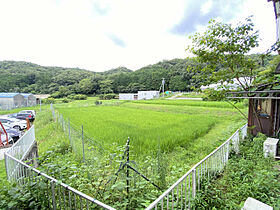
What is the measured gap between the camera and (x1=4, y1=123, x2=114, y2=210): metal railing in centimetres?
169

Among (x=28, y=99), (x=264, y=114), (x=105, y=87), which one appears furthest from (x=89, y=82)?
(x=264, y=114)

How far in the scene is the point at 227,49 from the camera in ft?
17.8

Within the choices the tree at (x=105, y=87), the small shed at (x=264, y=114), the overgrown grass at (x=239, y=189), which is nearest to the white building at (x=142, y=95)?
the tree at (x=105, y=87)

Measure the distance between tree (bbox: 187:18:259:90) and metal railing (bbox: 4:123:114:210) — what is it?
582cm

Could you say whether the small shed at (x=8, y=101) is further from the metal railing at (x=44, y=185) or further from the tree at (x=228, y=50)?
the tree at (x=228, y=50)

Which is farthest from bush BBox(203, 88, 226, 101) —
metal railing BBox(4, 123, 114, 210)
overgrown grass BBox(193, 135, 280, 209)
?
metal railing BBox(4, 123, 114, 210)

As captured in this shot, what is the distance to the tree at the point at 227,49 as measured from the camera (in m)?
5.24

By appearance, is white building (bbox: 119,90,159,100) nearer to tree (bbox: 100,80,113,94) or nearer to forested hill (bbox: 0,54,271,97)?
forested hill (bbox: 0,54,271,97)

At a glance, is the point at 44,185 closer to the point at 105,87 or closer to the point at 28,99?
the point at 28,99

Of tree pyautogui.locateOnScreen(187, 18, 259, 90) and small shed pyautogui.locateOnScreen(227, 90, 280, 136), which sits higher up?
tree pyautogui.locateOnScreen(187, 18, 259, 90)

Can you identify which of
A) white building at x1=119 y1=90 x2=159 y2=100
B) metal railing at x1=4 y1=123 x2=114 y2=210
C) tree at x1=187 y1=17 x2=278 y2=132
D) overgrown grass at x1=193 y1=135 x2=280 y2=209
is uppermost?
tree at x1=187 y1=17 x2=278 y2=132

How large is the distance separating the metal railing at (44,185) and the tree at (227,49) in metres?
5.82

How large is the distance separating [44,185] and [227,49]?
6618 mm

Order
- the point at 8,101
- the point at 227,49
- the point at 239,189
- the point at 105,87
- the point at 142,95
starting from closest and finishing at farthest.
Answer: the point at 239,189 < the point at 227,49 < the point at 8,101 < the point at 142,95 < the point at 105,87
